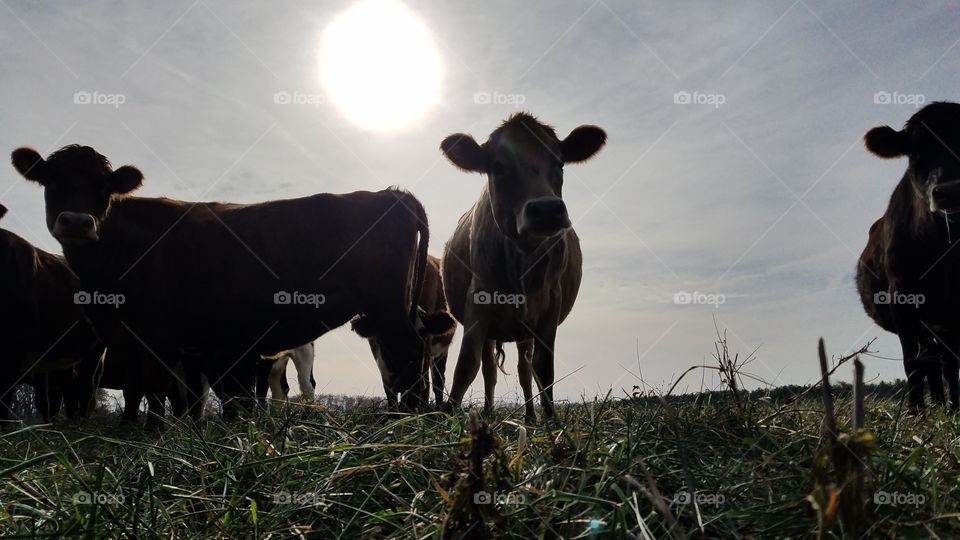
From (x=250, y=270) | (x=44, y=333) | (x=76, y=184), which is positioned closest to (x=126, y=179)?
(x=76, y=184)

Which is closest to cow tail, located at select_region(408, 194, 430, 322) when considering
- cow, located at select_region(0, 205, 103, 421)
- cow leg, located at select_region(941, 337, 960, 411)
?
cow, located at select_region(0, 205, 103, 421)

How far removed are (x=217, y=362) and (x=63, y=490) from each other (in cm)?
576

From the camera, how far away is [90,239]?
745 centimetres

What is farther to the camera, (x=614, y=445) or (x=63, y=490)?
(x=63, y=490)

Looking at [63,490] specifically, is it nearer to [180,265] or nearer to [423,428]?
[423,428]

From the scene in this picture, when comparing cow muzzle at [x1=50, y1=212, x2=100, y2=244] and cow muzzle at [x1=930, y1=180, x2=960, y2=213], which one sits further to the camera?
cow muzzle at [x1=50, y1=212, x2=100, y2=244]

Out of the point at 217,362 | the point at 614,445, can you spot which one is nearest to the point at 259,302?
the point at 217,362

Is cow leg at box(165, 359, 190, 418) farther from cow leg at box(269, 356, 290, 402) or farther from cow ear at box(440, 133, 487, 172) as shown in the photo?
cow ear at box(440, 133, 487, 172)

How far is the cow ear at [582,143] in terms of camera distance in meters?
6.86

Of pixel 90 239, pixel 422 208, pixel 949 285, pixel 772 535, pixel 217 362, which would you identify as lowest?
pixel 772 535

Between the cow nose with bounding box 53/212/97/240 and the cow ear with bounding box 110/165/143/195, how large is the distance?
942mm

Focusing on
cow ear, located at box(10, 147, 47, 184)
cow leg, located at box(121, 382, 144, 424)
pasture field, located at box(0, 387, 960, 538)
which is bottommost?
pasture field, located at box(0, 387, 960, 538)

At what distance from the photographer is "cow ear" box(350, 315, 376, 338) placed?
24.8 feet

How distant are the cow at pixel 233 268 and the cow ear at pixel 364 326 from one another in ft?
0.31
